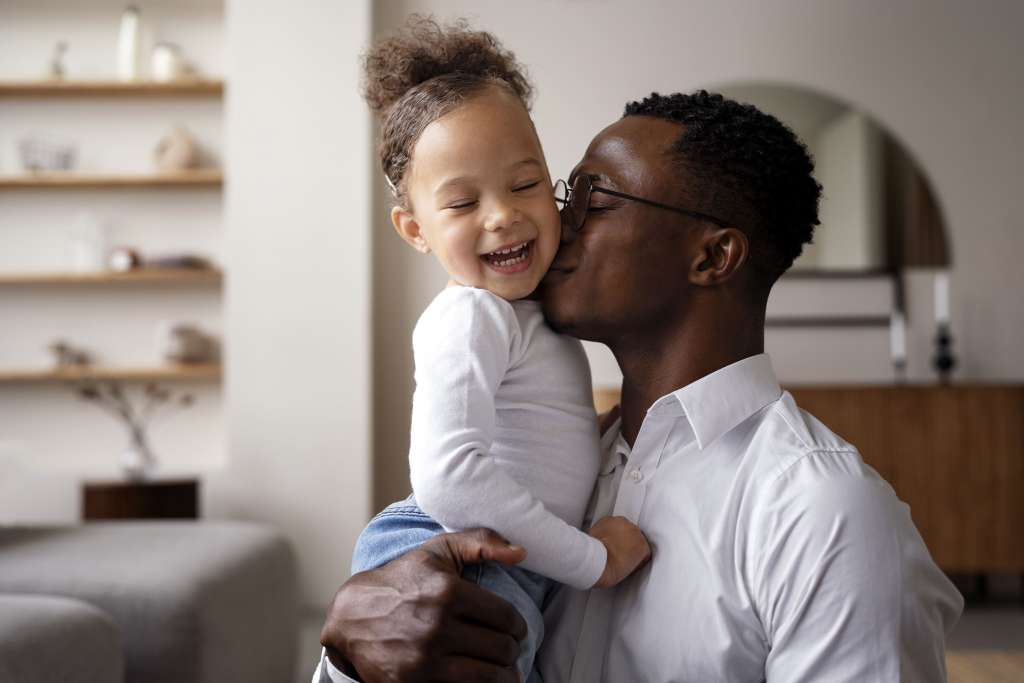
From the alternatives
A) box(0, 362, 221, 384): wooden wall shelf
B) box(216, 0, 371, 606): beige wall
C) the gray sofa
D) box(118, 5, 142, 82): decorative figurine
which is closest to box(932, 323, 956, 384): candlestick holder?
box(216, 0, 371, 606): beige wall

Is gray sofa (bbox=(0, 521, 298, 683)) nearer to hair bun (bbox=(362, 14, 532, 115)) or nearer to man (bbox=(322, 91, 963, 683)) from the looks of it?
man (bbox=(322, 91, 963, 683))

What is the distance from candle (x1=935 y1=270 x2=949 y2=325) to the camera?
482 centimetres

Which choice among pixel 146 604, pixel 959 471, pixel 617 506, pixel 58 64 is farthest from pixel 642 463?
pixel 58 64

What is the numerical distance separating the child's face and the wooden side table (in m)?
3.33

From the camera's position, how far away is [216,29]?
17.5ft

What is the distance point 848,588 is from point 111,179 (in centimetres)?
465

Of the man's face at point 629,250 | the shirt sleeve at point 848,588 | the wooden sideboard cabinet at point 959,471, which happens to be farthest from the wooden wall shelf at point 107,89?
the shirt sleeve at point 848,588

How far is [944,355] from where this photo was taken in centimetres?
466

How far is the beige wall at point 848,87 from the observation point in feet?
16.4

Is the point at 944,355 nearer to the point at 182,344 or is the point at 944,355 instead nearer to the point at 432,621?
the point at 182,344

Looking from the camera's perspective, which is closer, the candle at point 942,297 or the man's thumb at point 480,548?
the man's thumb at point 480,548

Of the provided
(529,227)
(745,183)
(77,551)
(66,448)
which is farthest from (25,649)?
(66,448)

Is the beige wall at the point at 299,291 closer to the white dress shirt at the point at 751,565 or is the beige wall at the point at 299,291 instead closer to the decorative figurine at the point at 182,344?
→ the decorative figurine at the point at 182,344

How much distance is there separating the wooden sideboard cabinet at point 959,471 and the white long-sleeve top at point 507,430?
313cm
